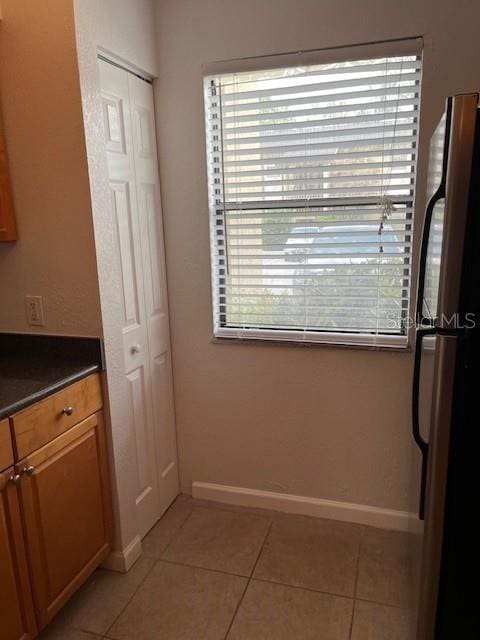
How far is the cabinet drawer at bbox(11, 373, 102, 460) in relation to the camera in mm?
1475

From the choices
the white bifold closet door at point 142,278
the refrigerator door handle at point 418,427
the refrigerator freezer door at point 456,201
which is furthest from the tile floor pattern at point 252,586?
the refrigerator freezer door at point 456,201

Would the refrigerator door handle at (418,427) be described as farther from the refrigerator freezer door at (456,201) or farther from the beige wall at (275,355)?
the beige wall at (275,355)

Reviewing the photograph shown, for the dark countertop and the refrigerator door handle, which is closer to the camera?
the refrigerator door handle

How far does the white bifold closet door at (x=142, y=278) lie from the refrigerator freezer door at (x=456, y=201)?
4.18 ft

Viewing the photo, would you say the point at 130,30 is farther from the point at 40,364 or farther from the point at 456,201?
the point at 456,201

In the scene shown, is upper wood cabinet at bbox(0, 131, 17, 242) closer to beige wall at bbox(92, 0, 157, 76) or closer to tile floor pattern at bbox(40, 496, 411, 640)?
beige wall at bbox(92, 0, 157, 76)

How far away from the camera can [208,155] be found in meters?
2.25

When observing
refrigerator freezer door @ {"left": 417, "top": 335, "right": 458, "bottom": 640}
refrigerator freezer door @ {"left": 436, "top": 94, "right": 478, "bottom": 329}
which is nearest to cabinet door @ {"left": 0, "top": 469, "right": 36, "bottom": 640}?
refrigerator freezer door @ {"left": 417, "top": 335, "right": 458, "bottom": 640}

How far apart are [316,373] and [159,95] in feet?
5.03

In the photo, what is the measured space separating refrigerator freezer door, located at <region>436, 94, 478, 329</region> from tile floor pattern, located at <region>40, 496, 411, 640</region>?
126cm

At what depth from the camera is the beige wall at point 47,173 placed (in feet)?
5.48

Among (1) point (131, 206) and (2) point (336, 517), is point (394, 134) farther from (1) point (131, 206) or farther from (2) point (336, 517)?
(2) point (336, 517)

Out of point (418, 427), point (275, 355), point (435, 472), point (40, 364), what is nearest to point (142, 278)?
point (40, 364)

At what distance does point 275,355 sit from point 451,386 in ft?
3.77
